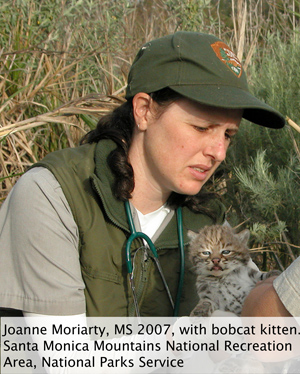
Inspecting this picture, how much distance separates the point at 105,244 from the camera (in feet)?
8.04

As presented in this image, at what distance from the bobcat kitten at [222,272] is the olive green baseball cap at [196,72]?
0.64 meters

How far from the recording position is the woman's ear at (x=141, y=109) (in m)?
2.49

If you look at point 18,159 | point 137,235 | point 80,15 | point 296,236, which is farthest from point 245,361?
point 80,15

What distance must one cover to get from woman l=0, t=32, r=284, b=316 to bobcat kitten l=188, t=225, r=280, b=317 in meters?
0.28

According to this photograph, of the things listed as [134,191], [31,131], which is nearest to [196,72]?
[134,191]

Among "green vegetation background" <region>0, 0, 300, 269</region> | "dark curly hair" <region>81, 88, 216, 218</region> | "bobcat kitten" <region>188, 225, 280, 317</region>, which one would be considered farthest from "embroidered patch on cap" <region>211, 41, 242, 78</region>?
"bobcat kitten" <region>188, 225, 280, 317</region>

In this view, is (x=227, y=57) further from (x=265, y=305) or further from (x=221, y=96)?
(x=265, y=305)

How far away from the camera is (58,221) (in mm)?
2250

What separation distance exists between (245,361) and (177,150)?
3.44 feet

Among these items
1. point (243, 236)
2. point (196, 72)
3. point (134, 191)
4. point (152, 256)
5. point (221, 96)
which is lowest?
point (152, 256)

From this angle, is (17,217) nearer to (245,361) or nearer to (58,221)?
(58,221)

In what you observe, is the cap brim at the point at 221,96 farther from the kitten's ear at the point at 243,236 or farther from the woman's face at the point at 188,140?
the kitten's ear at the point at 243,236

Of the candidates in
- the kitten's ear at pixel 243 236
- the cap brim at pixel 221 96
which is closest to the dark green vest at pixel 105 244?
the kitten's ear at pixel 243 236

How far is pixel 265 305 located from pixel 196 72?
1.20 meters
